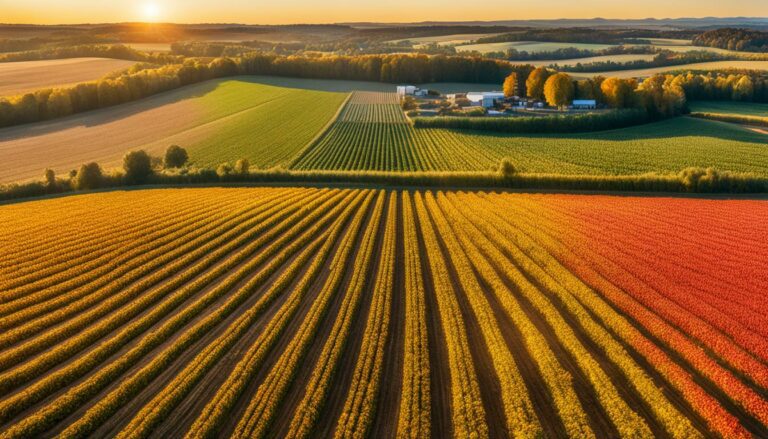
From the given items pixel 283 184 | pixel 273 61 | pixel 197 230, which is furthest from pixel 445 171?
pixel 273 61

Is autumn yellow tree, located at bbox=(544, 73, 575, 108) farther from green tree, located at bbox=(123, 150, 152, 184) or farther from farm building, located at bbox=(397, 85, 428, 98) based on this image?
green tree, located at bbox=(123, 150, 152, 184)

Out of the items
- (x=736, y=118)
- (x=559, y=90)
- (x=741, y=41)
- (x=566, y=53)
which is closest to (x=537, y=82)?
(x=559, y=90)

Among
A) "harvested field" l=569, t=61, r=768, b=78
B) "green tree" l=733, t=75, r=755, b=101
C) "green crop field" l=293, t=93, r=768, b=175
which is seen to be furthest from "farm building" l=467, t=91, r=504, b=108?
"green tree" l=733, t=75, r=755, b=101

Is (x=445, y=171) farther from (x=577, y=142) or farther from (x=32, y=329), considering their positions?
(x=32, y=329)

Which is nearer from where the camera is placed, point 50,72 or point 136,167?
point 136,167

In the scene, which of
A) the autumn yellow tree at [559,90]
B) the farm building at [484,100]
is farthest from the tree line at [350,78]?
the farm building at [484,100]

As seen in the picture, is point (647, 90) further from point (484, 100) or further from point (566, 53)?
point (566, 53)

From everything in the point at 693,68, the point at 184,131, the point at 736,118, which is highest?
the point at 693,68
